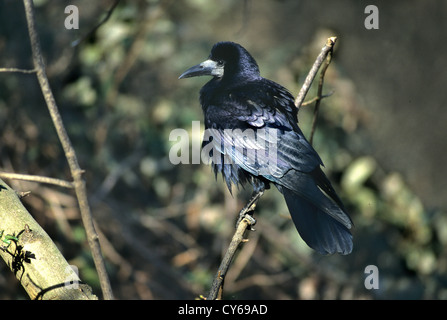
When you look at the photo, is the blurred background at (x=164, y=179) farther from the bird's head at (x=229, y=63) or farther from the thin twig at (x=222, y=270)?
the thin twig at (x=222, y=270)

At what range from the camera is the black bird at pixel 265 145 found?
2.31 meters

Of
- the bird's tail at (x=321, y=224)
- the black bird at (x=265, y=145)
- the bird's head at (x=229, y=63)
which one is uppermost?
the bird's head at (x=229, y=63)

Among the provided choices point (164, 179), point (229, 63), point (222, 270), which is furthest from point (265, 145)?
point (164, 179)

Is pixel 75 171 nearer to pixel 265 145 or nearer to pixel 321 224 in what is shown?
pixel 265 145

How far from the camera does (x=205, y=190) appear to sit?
5254 mm

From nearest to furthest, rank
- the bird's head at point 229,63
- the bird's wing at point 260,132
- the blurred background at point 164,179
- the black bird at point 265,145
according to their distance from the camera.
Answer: the black bird at point 265,145 → the bird's wing at point 260,132 → the bird's head at point 229,63 → the blurred background at point 164,179

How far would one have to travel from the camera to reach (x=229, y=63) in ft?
9.11

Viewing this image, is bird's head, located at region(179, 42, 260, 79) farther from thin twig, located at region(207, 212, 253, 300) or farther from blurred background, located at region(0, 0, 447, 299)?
blurred background, located at region(0, 0, 447, 299)

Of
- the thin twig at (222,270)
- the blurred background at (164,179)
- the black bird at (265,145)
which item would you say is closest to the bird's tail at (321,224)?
the black bird at (265,145)

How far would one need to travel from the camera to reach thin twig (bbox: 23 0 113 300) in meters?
2.02

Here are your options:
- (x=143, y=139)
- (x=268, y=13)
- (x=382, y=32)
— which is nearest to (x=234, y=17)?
(x=268, y=13)

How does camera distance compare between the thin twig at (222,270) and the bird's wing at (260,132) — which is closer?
the thin twig at (222,270)

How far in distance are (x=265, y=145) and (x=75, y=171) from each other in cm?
96

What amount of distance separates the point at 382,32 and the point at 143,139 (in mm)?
4360
